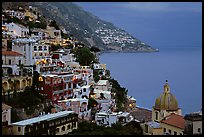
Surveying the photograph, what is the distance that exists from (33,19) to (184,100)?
37.9 feet

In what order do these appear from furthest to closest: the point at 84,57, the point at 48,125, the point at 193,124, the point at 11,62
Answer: the point at 84,57 < the point at 11,62 < the point at 48,125 < the point at 193,124

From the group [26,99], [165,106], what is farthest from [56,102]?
[165,106]

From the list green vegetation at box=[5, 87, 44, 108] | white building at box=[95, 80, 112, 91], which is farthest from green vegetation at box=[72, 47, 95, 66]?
green vegetation at box=[5, 87, 44, 108]

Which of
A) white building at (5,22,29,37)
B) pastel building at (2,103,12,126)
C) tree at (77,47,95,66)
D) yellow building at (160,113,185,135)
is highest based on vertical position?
white building at (5,22,29,37)

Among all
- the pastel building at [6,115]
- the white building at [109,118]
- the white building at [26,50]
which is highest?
the white building at [26,50]

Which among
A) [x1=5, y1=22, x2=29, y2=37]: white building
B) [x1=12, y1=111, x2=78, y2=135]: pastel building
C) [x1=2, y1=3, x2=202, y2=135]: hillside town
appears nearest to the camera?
[x1=12, y1=111, x2=78, y2=135]: pastel building

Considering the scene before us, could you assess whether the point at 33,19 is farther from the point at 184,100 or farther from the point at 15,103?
the point at 15,103

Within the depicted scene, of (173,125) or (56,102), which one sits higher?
(56,102)

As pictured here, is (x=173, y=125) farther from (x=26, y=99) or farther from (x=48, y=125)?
(x=26, y=99)

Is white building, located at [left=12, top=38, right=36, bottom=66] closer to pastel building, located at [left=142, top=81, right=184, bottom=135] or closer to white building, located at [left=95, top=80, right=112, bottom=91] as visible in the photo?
white building, located at [left=95, top=80, right=112, bottom=91]

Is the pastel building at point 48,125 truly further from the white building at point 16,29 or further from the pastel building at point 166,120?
the white building at point 16,29

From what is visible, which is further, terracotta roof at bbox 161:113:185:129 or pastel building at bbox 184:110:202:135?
terracotta roof at bbox 161:113:185:129

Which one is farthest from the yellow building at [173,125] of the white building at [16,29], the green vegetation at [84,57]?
the white building at [16,29]

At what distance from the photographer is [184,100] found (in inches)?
1062
